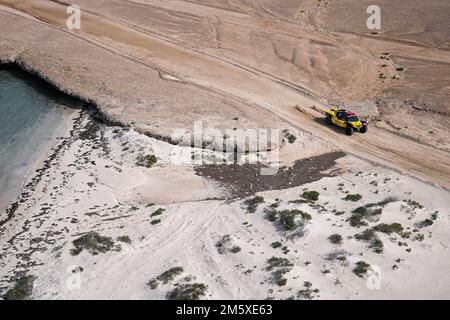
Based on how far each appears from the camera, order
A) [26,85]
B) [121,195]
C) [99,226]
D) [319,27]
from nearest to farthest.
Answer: [99,226] < [121,195] < [26,85] < [319,27]

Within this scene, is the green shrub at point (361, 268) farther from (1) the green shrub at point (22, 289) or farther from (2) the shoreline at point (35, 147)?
(2) the shoreline at point (35, 147)

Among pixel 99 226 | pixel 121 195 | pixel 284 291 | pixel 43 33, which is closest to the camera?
pixel 284 291

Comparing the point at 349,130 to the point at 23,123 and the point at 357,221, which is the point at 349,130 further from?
the point at 23,123

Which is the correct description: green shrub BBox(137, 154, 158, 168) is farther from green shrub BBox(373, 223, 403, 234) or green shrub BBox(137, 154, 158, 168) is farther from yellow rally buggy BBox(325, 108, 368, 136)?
green shrub BBox(373, 223, 403, 234)

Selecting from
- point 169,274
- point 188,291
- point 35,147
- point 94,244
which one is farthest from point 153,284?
point 35,147

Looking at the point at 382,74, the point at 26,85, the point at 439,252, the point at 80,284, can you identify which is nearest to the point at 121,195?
the point at 80,284
